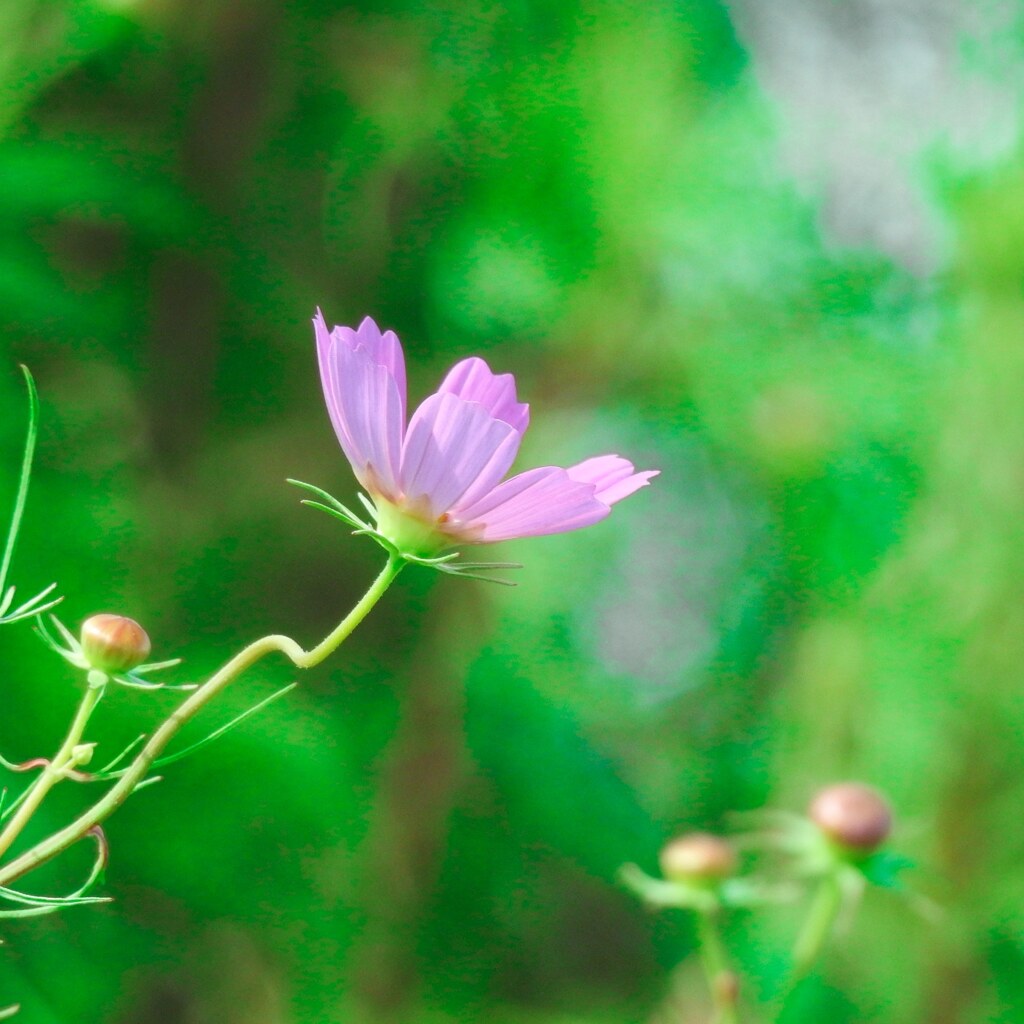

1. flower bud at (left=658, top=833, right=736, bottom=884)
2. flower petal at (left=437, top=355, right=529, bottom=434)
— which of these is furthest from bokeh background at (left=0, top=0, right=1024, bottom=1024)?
flower petal at (left=437, top=355, right=529, bottom=434)

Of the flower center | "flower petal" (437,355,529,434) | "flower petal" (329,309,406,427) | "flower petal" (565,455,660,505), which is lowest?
the flower center

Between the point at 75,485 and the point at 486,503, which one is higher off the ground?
the point at 486,503

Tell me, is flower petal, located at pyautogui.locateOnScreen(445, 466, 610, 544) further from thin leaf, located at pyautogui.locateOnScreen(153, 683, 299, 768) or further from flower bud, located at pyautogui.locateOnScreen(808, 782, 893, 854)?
flower bud, located at pyautogui.locateOnScreen(808, 782, 893, 854)

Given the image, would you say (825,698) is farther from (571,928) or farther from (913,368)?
(571,928)

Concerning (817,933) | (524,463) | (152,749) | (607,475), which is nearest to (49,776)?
(152,749)

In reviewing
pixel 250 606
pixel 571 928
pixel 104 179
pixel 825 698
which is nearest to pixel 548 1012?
pixel 571 928

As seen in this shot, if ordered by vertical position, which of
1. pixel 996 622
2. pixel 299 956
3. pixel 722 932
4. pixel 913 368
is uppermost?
pixel 913 368
